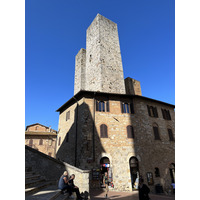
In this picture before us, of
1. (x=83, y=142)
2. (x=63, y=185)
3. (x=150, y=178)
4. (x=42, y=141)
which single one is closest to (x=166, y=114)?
(x=150, y=178)

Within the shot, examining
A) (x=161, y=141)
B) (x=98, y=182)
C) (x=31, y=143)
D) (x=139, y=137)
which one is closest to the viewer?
(x=98, y=182)

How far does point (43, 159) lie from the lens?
310 inches

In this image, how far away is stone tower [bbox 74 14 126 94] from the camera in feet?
57.9

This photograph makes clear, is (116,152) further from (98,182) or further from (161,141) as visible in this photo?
(161,141)

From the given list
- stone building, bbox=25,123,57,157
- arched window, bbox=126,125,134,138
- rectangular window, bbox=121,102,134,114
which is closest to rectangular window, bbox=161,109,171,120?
rectangular window, bbox=121,102,134,114

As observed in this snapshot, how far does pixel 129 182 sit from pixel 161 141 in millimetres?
5465

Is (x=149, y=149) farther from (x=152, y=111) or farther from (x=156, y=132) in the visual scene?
(x=152, y=111)

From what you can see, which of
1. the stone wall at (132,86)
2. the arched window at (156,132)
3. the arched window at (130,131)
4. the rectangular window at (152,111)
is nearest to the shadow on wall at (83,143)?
the arched window at (130,131)

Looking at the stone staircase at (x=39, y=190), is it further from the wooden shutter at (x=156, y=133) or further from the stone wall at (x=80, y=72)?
the stone wall at (x=80, y=72)

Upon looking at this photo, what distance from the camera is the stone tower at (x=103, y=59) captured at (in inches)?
695

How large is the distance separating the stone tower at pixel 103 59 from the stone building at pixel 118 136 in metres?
0.37

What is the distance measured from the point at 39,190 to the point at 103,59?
15.9 metres

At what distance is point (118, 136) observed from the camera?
1243 cm

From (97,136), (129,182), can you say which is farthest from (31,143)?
(129,182)
